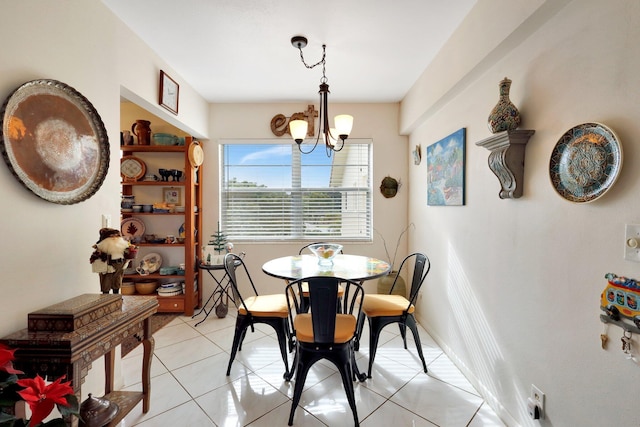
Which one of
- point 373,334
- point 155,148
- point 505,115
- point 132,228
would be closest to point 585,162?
point 505,115

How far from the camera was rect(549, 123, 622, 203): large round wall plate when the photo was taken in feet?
3.51

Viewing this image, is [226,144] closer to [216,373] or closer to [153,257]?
[153,257]

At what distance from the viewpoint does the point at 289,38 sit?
222 centimetres

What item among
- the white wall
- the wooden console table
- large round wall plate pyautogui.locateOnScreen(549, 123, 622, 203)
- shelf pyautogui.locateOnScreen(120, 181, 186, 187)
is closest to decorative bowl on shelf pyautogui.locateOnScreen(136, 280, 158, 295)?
shelf pyautogui.locateOnScreen(120, 181, 186, 187)

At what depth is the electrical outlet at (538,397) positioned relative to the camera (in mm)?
1434

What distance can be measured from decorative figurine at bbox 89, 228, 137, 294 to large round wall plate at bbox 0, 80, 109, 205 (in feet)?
0.91

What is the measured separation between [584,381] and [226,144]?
3.86m

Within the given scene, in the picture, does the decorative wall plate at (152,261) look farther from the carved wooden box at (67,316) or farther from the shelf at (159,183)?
the carved wooden box at (67,316)

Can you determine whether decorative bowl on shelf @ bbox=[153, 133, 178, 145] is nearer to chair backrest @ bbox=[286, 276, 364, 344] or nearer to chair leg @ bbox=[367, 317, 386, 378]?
chair backrest @ bbox=[286, 276, 364, 344]

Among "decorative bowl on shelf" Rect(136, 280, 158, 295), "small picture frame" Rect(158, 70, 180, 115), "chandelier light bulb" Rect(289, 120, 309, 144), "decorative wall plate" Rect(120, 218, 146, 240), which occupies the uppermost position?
"small picture frame" Rect(158, 70, 180, 115)

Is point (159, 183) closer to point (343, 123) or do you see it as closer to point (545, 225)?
point (343, 123)

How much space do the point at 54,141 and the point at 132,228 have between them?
7.70 feet

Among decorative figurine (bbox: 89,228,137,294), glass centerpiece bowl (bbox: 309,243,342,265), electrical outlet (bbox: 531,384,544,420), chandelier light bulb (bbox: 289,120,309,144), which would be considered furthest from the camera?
glass centerpiece bowl (bbox: 309,243,342,265)

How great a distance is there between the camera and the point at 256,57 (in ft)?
8.25
